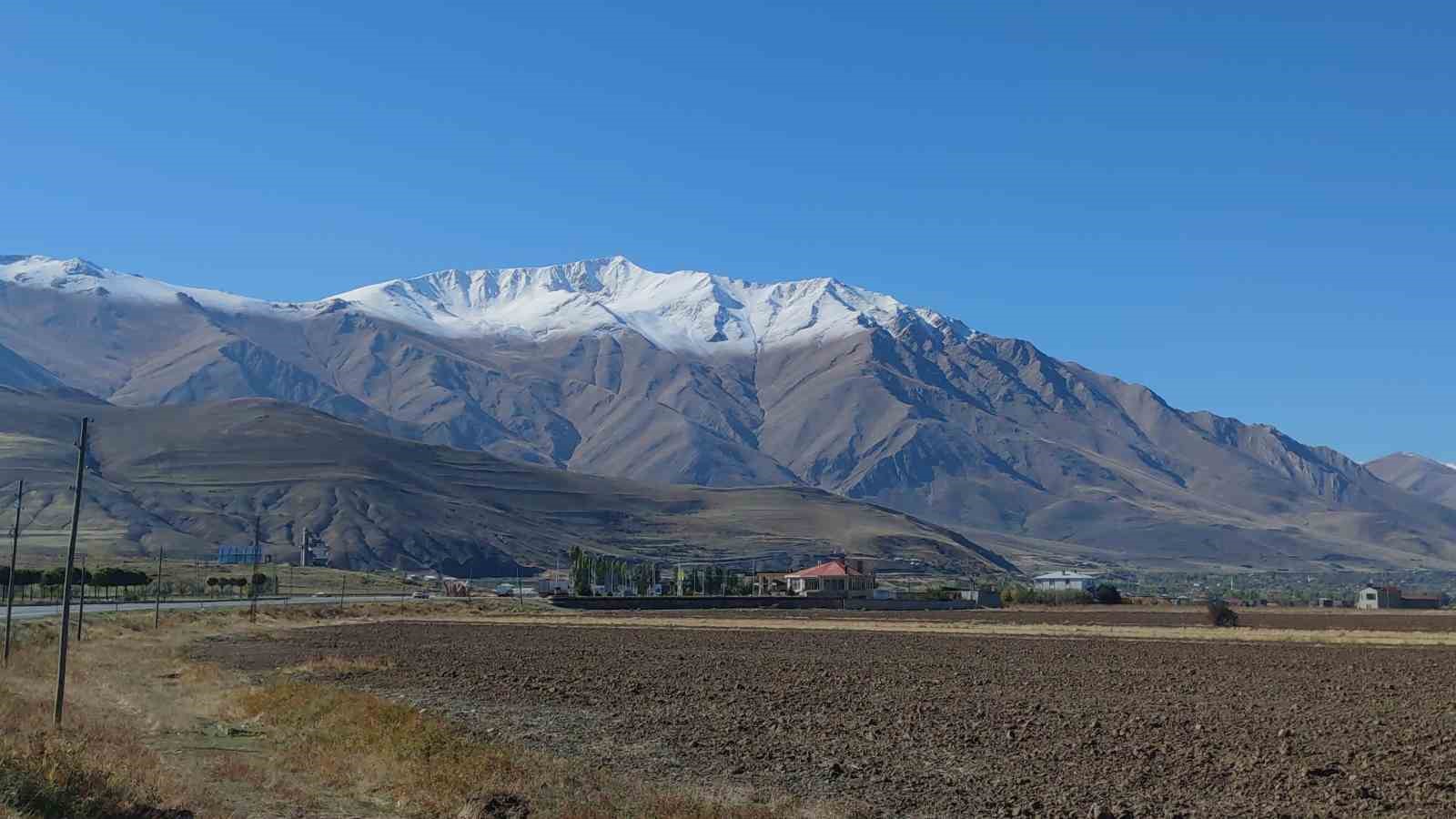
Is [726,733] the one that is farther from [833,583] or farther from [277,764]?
[833,583]

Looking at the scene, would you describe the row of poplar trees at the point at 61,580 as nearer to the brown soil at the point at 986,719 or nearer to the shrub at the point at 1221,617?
the brown soil at the point at 986,719

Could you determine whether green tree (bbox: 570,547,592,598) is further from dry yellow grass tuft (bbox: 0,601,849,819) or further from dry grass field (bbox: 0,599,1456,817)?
dry yellow grass tuft (bbox: 0,601,849,819)

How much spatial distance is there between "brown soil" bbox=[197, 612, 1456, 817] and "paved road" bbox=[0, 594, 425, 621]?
26214mm

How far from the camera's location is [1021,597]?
6934 inches

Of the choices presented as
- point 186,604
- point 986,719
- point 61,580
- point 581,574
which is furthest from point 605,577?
point 986,719

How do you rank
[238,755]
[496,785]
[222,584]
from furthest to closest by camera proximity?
[222,584]
[238,755]
[496,785]

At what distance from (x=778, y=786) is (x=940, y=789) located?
262 centimetres

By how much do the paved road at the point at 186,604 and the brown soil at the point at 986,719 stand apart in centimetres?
2621

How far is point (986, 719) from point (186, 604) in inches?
3778

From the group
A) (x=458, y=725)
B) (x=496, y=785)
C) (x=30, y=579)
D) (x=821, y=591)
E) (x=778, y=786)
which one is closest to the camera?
(x=496, y=785)

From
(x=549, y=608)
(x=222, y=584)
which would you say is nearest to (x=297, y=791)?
(x=549, y=608)

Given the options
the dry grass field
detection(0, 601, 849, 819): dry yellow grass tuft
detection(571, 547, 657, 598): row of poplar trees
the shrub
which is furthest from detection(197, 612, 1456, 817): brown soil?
detection(571, 547, 657, 598): row of poplar trees

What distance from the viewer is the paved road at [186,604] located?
8891 cm

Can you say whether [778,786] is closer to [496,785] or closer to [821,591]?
[496,785]
